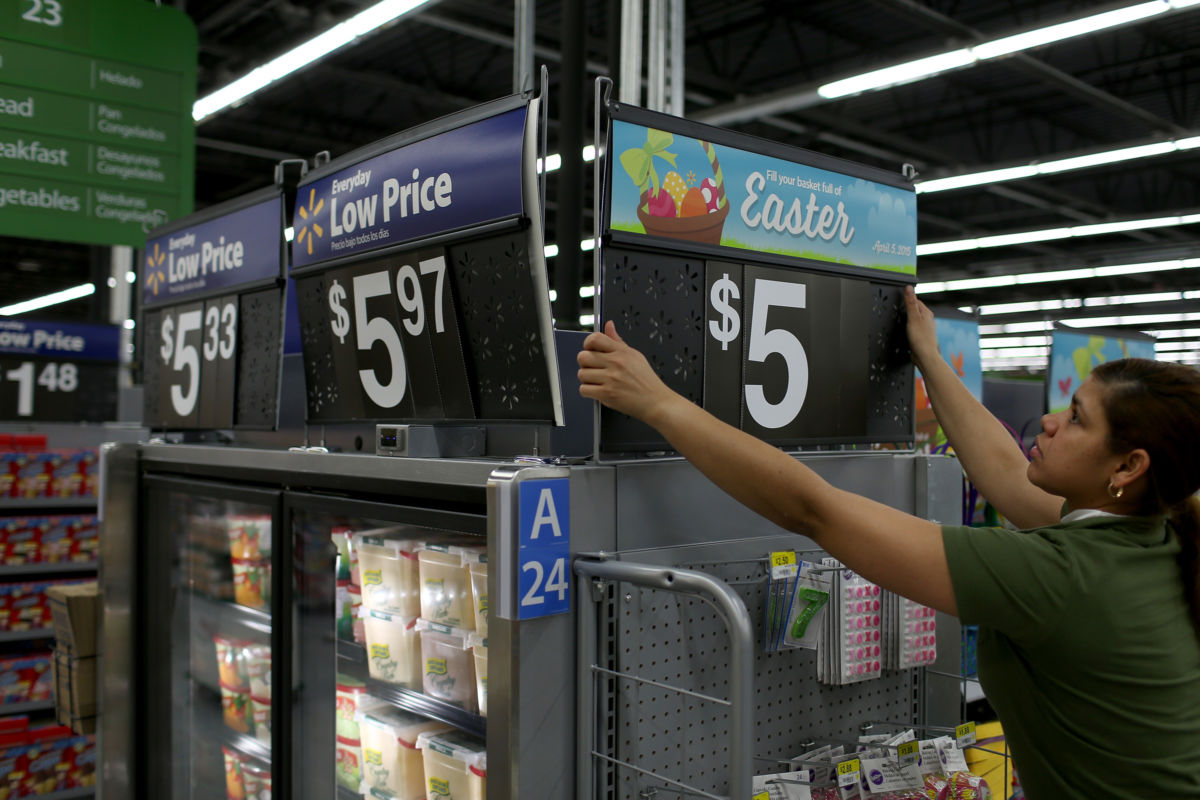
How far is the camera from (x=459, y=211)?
81.4 inches

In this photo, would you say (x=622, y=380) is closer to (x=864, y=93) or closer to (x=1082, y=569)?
(x=1082, y=569)

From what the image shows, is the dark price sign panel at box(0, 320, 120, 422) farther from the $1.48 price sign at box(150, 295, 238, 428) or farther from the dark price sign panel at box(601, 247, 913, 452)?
the dark price sign panel at box(601, 247, 913, 452)

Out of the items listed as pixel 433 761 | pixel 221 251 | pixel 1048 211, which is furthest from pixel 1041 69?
pixel 433 761

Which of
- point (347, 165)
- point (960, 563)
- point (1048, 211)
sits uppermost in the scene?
point (1048, 211)

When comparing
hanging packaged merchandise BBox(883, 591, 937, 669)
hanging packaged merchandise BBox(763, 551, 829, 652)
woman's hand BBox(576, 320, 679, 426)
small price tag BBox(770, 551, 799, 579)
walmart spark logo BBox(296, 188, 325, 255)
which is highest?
walmart spark logo BBox(296, 188, 325, 255)

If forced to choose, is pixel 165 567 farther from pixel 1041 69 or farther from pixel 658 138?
pixel 1041 69

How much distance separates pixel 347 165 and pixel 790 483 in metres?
1.56

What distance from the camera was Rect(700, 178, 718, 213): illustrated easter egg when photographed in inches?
76.8

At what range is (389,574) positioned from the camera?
8.66 feet

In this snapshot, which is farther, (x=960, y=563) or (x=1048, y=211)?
(x=1048, y=211)

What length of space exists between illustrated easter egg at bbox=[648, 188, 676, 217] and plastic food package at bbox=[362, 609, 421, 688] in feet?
4.42

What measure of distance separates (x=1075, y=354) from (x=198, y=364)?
4.61 m

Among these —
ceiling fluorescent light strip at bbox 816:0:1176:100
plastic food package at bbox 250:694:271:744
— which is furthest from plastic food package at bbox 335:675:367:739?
ceiling fluorescent light strip at bbox 816:0:1176:100

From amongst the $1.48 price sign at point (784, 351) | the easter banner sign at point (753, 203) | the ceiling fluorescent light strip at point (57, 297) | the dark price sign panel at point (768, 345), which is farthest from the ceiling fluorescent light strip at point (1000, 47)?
the ceiling fluorescent light strip at point (57, 297)
